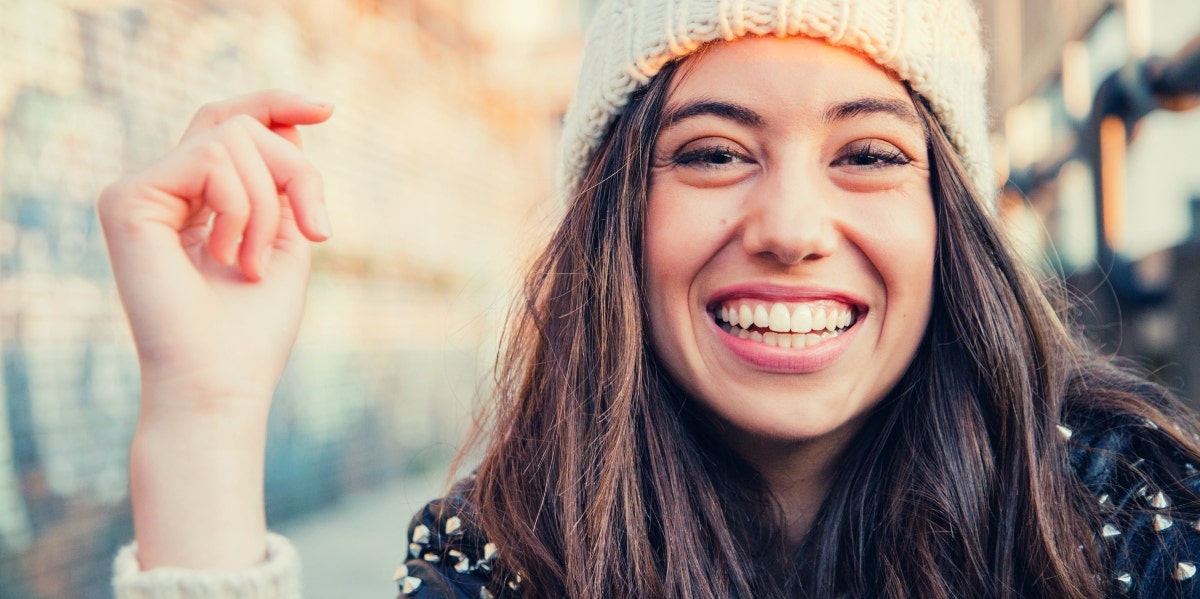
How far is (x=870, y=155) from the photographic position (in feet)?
5.38

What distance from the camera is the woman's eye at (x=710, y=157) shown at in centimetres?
166

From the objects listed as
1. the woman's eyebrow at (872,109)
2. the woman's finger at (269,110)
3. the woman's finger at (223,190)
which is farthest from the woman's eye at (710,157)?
the woman's finger at (223,190)

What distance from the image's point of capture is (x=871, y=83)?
1648 mm

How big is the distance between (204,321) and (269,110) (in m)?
0.36

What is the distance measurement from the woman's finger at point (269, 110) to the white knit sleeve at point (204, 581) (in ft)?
2.27

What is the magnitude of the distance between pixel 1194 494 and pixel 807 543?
2.32ft

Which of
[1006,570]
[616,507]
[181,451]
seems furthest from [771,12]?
[181,451]

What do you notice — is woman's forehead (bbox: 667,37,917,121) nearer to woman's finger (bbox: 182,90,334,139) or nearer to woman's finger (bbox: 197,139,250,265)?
woman's finger (bbox: 182,90,334,139)

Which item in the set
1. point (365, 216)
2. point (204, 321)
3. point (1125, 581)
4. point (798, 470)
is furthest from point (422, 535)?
point (365, 216)

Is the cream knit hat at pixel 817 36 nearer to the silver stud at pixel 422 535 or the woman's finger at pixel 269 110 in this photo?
the woman's finger at pixel 269 110

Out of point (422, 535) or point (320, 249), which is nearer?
point (422, 535)

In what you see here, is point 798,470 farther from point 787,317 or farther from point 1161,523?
point 1161,523

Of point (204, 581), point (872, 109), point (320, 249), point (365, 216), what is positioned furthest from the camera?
point (365, 216)

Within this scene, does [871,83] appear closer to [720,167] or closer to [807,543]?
[720,167]
